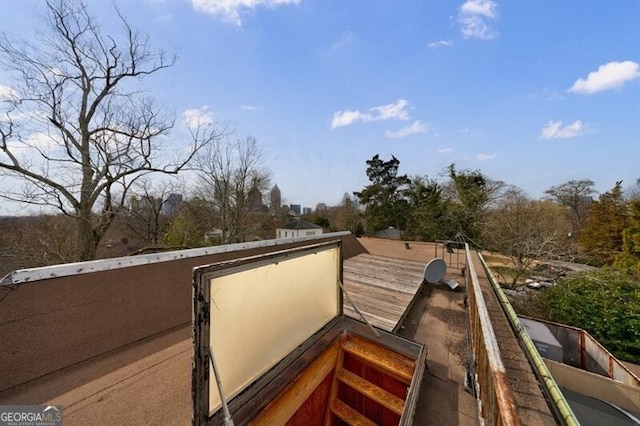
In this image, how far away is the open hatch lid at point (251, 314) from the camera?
1.21 m

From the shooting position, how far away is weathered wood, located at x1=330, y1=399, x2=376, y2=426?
2.41 metres

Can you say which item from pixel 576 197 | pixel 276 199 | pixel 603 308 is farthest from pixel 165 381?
pixel 576 197

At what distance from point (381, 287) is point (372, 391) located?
1.76m

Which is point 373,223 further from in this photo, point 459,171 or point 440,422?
point 440,422

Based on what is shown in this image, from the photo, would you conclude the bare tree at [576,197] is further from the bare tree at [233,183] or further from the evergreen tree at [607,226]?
the bare tree at [233,183]

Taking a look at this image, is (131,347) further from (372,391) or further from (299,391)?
(372,391)

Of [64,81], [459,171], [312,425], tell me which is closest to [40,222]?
[64,81]

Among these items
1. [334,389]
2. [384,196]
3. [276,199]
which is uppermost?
[276,199]

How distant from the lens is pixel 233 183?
1512cm

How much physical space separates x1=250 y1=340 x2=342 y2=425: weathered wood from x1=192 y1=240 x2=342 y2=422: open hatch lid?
246 millimetres

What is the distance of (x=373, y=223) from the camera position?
19.2 meters

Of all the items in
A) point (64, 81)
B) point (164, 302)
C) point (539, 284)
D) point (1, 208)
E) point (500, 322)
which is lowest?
point (539, 284)

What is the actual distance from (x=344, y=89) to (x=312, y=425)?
1063 centimetres

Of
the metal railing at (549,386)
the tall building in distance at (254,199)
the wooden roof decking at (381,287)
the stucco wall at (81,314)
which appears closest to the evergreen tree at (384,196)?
the tall building in distance at (254,199)
